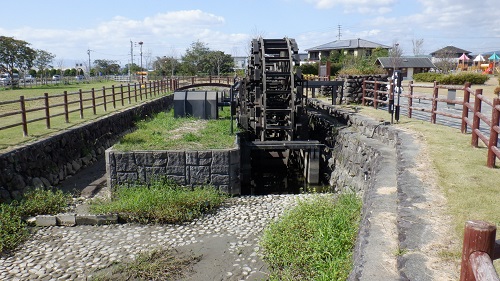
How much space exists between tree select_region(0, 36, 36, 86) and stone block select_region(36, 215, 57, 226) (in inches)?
1365

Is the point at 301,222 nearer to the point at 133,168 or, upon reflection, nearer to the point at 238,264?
the point at 238,264

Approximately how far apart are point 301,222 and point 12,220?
13.8 feet

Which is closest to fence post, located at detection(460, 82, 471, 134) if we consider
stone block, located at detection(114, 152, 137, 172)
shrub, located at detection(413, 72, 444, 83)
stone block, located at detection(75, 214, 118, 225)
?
stone block, located at detection(114, 152, 137, 172)

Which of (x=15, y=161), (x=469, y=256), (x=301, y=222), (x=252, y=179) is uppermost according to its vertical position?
(x=469, y=256)

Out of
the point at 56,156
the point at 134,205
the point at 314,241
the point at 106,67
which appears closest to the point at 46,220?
the point at 134,205

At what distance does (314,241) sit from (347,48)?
47.9 meters

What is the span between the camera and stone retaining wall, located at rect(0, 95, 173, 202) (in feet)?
23.6

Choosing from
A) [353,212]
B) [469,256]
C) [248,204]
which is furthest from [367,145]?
[469,256]

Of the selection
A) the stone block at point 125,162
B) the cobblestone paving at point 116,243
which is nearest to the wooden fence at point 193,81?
the stone block at point 125,162

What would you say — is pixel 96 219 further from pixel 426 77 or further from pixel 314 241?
pixel 426 77

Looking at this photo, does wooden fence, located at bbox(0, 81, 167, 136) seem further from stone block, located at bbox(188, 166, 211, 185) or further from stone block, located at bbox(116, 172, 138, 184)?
stone block, located at bbox(188, 166, 211, 185)

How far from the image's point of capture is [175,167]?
7.97 metres

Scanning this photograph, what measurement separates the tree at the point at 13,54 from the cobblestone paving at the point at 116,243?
1392 inches

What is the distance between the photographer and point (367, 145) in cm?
870
